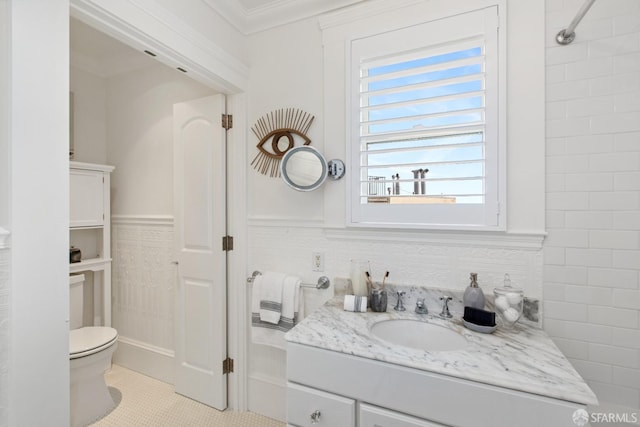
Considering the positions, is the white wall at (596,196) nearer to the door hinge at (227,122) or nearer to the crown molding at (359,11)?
the crown molding at (359,11)

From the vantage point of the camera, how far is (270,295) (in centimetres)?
178

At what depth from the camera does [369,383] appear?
1.10m

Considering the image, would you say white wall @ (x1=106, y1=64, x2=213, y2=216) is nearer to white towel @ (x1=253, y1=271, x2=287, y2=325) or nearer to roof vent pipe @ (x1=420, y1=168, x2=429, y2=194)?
white towel @ (x1=253, y1=271, x2=287, y2=325)

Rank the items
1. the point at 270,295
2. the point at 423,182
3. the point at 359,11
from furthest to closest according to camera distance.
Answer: the point at 270,295, the point at 359,11, the point at 423,182

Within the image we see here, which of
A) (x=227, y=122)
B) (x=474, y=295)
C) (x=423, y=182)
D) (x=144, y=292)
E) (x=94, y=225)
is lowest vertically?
(x=144, y=292)

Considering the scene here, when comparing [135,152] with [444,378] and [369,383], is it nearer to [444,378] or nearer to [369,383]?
[369,383]

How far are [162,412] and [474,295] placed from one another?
2068 millimetres

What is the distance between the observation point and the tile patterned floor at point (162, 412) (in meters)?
1.88

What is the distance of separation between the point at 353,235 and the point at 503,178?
31.0 inches

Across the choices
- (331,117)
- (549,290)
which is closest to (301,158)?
(331,117)

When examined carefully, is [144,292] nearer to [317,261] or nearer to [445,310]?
[317,261]

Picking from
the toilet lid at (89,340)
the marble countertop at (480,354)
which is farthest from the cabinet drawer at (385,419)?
the toilet lid at (89,340)

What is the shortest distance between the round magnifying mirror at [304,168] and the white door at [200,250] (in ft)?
1.76

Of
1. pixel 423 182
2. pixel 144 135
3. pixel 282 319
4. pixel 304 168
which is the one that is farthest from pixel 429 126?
pixel 144 135
